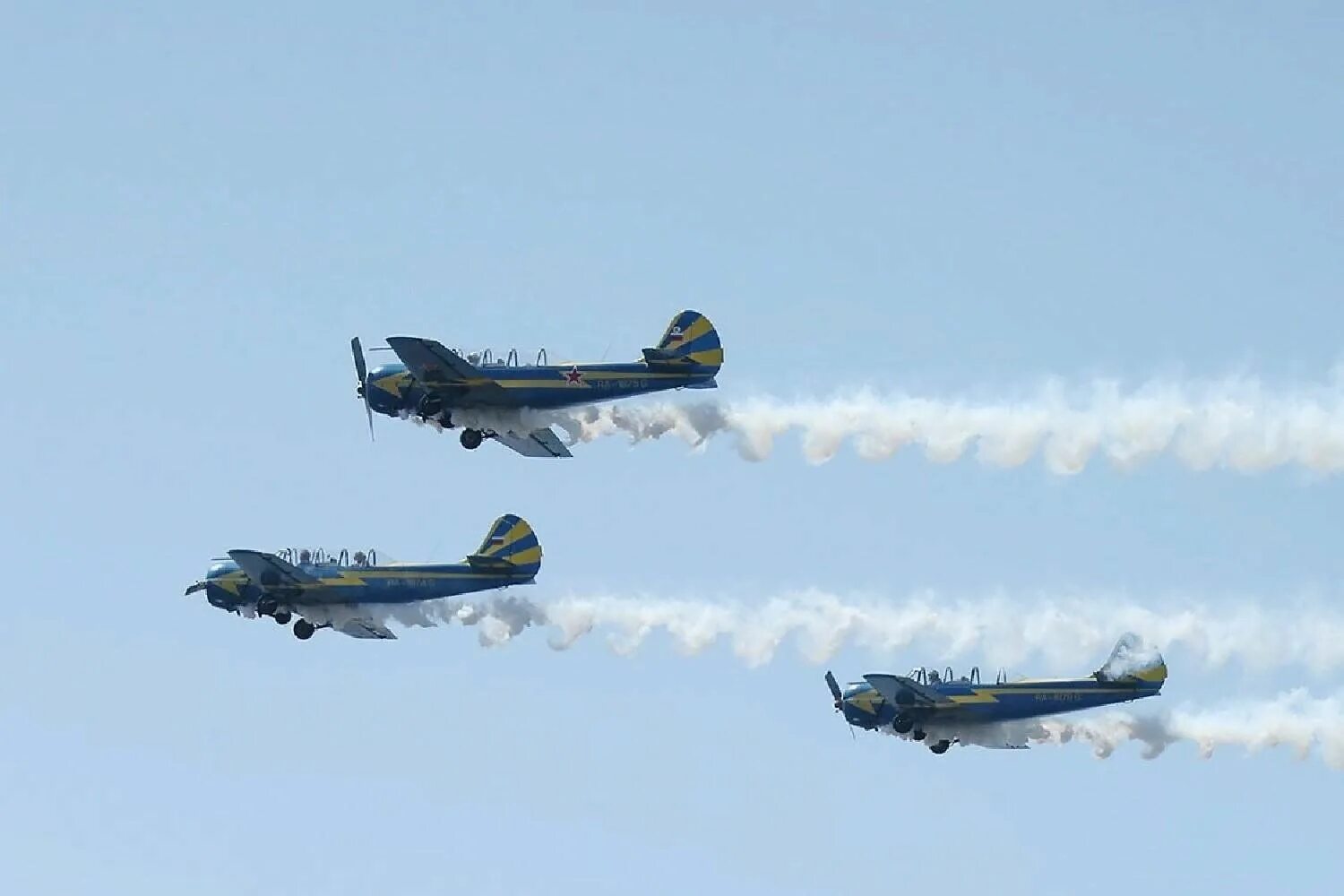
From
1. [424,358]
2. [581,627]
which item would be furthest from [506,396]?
[581,627]

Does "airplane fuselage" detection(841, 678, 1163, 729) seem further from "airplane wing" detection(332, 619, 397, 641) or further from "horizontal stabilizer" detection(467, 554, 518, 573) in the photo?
"airplane wing" detection(332, 619, 397, 641)

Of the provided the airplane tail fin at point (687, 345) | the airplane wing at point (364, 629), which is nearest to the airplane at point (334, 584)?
the airplane wing at point (364, 629)

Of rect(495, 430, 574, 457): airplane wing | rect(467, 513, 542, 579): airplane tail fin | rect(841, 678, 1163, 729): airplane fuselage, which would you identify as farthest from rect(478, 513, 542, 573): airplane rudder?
rect(841, 678, 1163, 729): airplane fuselage

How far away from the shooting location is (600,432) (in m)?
84.9

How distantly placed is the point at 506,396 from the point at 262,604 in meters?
9.67

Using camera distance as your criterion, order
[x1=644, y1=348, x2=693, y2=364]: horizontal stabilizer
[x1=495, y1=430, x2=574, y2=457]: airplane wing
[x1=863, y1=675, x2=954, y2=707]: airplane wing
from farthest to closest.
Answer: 1. [x1=863, y1=675, x2=954, y2=707]: airplane wing
2. [x1=495, y1=430, x2=574, y2=457]: airplane wing
3. [x1=644, y1=348, x2=693, y2=364]: horizontal stabilizer

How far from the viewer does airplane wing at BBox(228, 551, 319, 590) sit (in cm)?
8450

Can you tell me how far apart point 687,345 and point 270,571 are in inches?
553

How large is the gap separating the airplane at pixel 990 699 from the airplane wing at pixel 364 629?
1463 cm

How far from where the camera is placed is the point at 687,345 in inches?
3219

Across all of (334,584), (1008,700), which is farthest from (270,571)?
(1008,700)

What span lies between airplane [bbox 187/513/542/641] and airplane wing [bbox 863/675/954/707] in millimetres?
11440

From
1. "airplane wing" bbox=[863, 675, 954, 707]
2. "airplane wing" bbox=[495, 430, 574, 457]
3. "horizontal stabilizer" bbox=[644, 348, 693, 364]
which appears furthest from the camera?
"airplane wing" bbox=[863, 675, 954, 707]

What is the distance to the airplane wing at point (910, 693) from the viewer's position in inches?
3440
